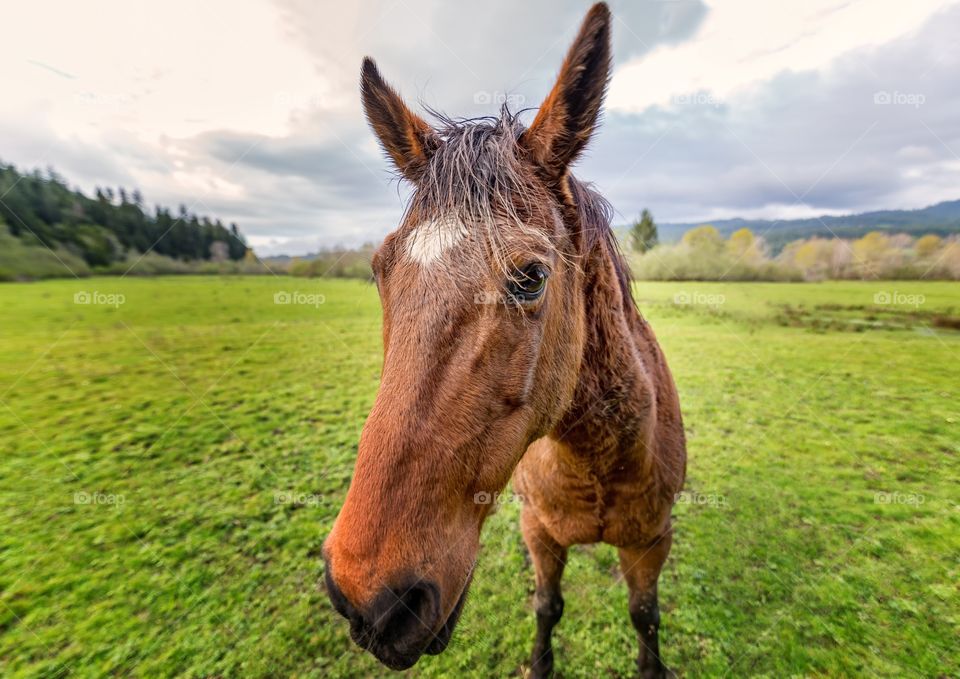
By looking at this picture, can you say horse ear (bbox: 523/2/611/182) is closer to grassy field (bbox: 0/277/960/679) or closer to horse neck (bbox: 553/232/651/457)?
horse neck (bbox: 553/232/651/457)

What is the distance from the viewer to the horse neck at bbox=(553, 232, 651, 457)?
6.12ft

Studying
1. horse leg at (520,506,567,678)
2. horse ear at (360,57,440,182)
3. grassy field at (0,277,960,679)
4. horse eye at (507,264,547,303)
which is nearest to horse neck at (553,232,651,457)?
horse eye at (507,264,547,303)

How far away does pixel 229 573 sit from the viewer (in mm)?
4195

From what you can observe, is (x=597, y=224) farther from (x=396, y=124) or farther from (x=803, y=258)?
(x=803, y=258)

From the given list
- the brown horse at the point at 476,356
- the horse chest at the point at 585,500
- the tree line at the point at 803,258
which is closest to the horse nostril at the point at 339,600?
the brown horse at the point at 476,356

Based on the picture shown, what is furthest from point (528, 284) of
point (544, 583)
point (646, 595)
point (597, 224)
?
point (646, 595)

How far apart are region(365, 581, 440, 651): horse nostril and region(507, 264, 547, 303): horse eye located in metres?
1.05

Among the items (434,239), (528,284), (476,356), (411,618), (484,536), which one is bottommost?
(484,536)

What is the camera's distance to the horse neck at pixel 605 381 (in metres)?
1.87

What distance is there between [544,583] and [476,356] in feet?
9.29

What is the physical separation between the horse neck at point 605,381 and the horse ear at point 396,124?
1.06 metres

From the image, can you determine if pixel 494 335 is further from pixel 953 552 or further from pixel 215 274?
pixel 215 274

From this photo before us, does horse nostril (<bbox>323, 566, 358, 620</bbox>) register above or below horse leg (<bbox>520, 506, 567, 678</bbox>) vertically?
above

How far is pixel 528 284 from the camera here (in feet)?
4.68
